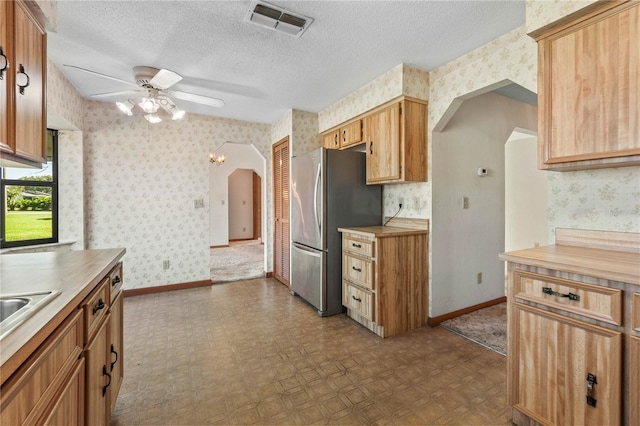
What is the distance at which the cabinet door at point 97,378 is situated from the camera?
1.16 meters

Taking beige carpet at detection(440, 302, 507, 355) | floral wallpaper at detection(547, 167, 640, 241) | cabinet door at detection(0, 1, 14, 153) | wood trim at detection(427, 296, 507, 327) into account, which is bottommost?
beige carpet at detection(440, 302, 507, 355)

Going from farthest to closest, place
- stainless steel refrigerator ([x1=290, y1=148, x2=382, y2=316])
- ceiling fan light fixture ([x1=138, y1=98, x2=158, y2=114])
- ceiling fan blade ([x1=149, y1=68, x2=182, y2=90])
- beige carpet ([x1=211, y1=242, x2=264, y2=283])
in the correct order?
beige carpet ([x1=211, y1=242, x2=264, y2=283])
stainless steel refrigerator ([x1=290, y1=148, x2=382, y2=316])
ceiling fan light fixture ([x1=138, y1=98, x2=158, y2=114])
ceiling fan blade ([x1=149, y1=68, x2=182, y2=90])

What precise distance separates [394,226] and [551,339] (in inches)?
75.9

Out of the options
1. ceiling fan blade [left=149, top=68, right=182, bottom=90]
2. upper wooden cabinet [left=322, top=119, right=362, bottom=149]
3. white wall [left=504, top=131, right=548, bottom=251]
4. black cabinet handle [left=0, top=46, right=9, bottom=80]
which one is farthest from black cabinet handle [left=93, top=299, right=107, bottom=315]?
white wall [left=504, top=131, right=548, bottom=251]

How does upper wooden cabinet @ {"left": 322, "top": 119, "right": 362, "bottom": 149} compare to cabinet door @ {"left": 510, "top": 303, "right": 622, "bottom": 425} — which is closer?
cabinet door @ {"left": 510, "top": 303, "right": 622, "bottom": 425}

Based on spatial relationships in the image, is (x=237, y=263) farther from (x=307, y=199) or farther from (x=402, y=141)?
(x=402, y=141)

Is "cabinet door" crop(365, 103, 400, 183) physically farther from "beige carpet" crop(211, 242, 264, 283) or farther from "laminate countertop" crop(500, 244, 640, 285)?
"beige carpet" crop(211, 242, 264, 283)

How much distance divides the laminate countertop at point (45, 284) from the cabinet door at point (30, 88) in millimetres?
556

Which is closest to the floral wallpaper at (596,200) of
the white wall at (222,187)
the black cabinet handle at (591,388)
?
the black cabinet handle at (591,388)

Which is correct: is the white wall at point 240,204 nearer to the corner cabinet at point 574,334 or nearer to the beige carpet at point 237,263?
the beige carpet at point 237,263

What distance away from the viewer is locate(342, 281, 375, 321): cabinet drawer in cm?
275

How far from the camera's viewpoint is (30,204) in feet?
10.6

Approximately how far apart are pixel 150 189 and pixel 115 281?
2744 millimetres

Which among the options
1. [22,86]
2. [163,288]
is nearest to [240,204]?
[163,288]
